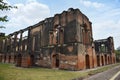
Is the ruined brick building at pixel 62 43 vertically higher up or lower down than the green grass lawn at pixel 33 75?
higher up

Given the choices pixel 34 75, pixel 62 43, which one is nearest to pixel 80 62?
pixel 62 43

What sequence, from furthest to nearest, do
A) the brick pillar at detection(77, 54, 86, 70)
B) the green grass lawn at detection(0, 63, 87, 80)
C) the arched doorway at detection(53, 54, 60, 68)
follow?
1. the arched doorway at detection(53, 54, 60, 68)
2. the brick pillar at detection(77, 54, 86, 70)
3. the green grass lawn at detection(0, 63, 87, 80)

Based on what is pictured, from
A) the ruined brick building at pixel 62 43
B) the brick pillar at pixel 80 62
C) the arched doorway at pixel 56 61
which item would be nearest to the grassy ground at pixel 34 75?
the brick pillar at pixel 80 62

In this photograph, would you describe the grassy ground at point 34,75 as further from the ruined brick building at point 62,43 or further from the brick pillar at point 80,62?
the ruined brick building at point 62,43

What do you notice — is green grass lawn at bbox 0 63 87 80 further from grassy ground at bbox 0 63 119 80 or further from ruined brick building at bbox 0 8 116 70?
ruined brick building at bbox 0 8 116 70

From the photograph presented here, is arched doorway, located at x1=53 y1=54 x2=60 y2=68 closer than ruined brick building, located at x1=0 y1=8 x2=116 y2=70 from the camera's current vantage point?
No


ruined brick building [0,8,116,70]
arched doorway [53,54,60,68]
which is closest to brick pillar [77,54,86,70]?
ruined brick building [0,8,116,70]

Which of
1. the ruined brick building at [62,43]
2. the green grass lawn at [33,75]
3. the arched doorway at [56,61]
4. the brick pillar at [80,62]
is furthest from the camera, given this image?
the arched doorway at [56,61]

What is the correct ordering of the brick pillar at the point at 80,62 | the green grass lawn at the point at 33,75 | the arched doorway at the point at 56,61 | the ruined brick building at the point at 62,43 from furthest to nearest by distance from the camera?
the arched doorway at the point at 56,61 → the ruined brick building at the point at 62,43 → the brick pillar at the point at 80,62 → the green grass lawn at the point at 33,75

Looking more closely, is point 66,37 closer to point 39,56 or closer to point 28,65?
point 39,56

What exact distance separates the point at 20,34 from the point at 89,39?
51.1ft

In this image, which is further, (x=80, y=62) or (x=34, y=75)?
(x=80, y=62)

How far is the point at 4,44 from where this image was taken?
35438 millimetres

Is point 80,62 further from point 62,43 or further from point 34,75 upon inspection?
point 34,75
